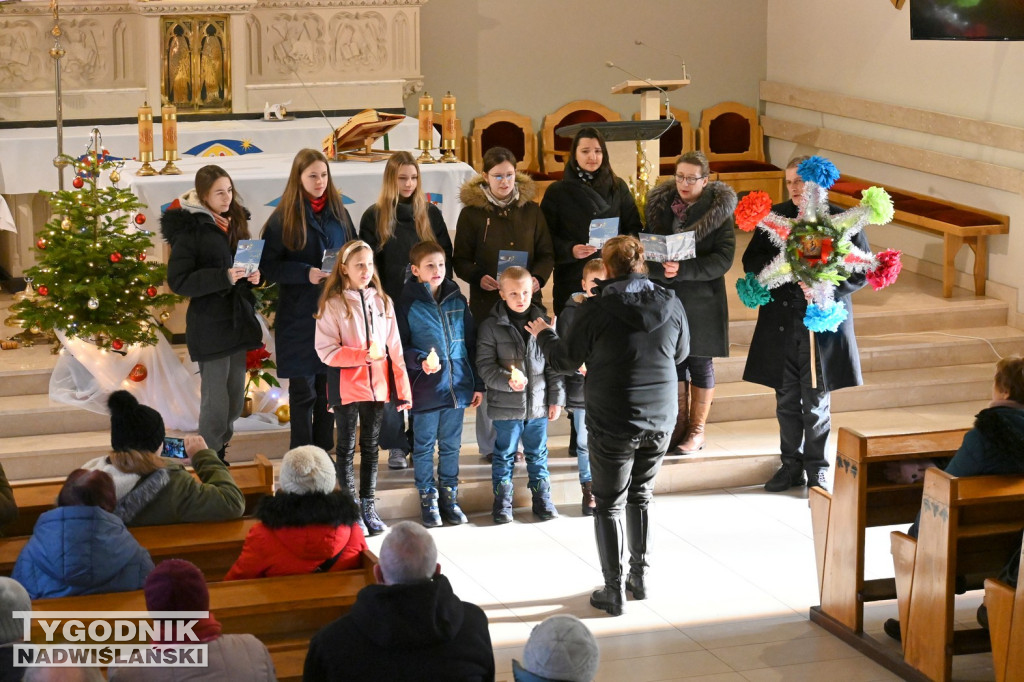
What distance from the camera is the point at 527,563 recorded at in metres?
6.10

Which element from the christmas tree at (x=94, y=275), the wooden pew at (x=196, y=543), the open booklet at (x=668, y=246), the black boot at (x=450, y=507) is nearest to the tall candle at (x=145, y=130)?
the christmas tree at (x=94, y=275)

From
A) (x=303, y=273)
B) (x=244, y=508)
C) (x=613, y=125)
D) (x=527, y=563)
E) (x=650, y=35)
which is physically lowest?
(x=527, y=563)

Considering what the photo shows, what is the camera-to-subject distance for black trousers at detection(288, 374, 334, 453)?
6523 millimetres

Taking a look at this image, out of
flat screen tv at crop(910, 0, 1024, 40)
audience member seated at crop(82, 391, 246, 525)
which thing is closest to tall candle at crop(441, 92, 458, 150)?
flat screen tv at crop(910, 0, 1024, 40)

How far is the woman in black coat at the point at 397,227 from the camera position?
6406 mm

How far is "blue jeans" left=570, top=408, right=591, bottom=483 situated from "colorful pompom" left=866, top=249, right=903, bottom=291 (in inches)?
61.0

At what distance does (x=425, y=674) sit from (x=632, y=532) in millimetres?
2269

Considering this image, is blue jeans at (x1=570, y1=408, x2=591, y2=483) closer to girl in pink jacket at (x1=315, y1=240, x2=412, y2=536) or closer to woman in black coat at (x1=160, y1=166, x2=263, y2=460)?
girl in pink jacket at (x1=315, y1=240, x2=412, y2=536)

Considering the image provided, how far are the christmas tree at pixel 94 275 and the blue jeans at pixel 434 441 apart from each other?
1608 mm

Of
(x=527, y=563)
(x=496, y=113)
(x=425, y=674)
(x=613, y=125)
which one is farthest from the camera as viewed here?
(x=496, y=113)

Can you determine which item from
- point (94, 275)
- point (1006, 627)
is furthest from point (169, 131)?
point (1006, 627)

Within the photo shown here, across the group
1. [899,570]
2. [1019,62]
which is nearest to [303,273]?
[899,570]

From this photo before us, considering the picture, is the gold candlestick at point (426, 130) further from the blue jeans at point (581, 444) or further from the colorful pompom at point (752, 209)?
the colorful pompom at point (752, 209)

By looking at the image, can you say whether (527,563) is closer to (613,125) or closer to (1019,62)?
(613,125)
